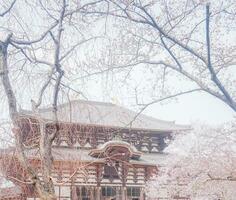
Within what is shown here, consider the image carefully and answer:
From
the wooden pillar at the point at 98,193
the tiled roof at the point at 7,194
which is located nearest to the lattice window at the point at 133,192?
the wooden pillar at the point at 98,193

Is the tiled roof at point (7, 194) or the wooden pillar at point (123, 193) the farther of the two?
the wooden pillar at point (123, 193)

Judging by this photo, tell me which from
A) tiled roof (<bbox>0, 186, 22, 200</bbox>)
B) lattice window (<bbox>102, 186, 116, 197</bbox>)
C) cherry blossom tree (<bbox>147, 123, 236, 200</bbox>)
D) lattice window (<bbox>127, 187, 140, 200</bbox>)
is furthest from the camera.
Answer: lattice window (<bbox>127, 187, 140, 200</bbox>)

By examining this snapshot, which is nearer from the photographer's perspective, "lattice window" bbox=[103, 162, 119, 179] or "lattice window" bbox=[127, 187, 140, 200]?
"lattice window" bbox=[103, 162, 119, 179]

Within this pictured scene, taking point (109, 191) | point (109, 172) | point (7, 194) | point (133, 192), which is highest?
point (7, 194)

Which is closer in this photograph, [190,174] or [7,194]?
[7,194]

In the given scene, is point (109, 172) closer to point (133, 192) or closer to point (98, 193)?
point (98, 193)

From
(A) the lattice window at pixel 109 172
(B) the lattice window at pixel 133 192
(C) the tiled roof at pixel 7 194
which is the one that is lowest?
(B) the lattice window at pixel 133 192

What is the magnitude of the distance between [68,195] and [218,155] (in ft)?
28.8

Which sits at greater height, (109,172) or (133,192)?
(109,172)

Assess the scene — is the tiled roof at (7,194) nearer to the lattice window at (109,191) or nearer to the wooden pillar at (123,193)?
the wooden pillar at (123,193)

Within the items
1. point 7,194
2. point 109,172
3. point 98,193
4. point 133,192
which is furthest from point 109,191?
point 7,194

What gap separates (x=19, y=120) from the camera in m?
6.30

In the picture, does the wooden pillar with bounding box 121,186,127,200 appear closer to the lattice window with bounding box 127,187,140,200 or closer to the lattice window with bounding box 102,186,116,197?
the lattice window with bounding box 102,186,116,197

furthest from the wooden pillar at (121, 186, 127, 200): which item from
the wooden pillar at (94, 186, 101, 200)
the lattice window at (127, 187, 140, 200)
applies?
the wooden pillar at (94, 186, 101, 200)
